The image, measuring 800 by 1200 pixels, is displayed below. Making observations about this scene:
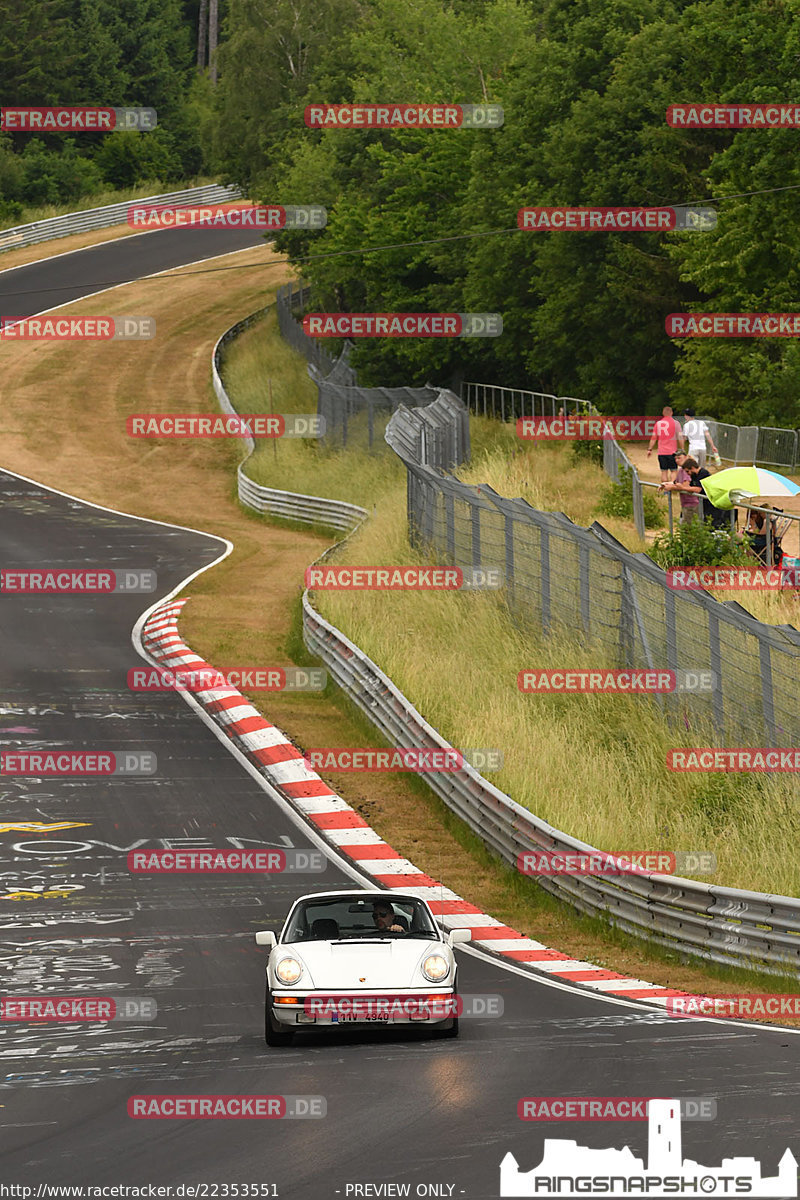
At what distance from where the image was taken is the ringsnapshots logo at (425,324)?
51688 mm

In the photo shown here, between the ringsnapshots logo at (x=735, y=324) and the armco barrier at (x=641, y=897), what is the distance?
835 inches

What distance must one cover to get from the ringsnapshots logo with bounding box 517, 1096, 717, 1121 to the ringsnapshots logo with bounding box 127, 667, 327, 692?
1727 centimetres

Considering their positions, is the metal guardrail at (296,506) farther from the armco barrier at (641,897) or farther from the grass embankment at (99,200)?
the grass embankment at (99,200)

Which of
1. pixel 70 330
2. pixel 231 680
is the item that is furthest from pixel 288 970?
pixel 70 330

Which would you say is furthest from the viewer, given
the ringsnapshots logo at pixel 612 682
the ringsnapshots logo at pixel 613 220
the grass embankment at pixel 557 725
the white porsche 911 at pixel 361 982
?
the ringsnapshots logo at pixel 613 220

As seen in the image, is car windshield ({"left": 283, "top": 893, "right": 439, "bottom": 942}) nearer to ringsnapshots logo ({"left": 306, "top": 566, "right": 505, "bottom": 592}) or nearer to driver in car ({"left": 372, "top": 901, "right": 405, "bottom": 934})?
driver in car ({"left": 372, "top": 901, "right": 405, "bottom": 934})

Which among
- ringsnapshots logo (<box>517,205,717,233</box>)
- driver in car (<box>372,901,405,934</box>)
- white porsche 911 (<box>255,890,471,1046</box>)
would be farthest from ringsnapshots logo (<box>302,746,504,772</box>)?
ringsnapshots logo (<box>517,205,717,233</box>)

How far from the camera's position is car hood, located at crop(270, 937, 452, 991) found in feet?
38.3

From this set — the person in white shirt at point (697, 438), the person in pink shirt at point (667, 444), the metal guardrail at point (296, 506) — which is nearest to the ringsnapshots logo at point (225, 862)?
the person in white shirt at point (697, 438)

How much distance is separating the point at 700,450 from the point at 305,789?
11658 millimetres

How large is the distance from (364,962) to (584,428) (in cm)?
2824

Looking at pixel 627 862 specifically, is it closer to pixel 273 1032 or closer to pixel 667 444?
pixel 273 1032

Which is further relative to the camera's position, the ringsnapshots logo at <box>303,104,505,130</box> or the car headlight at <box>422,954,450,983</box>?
the ringsnapshots logo at <box>303,104,505,130</box>

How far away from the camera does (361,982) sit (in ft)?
38.3
